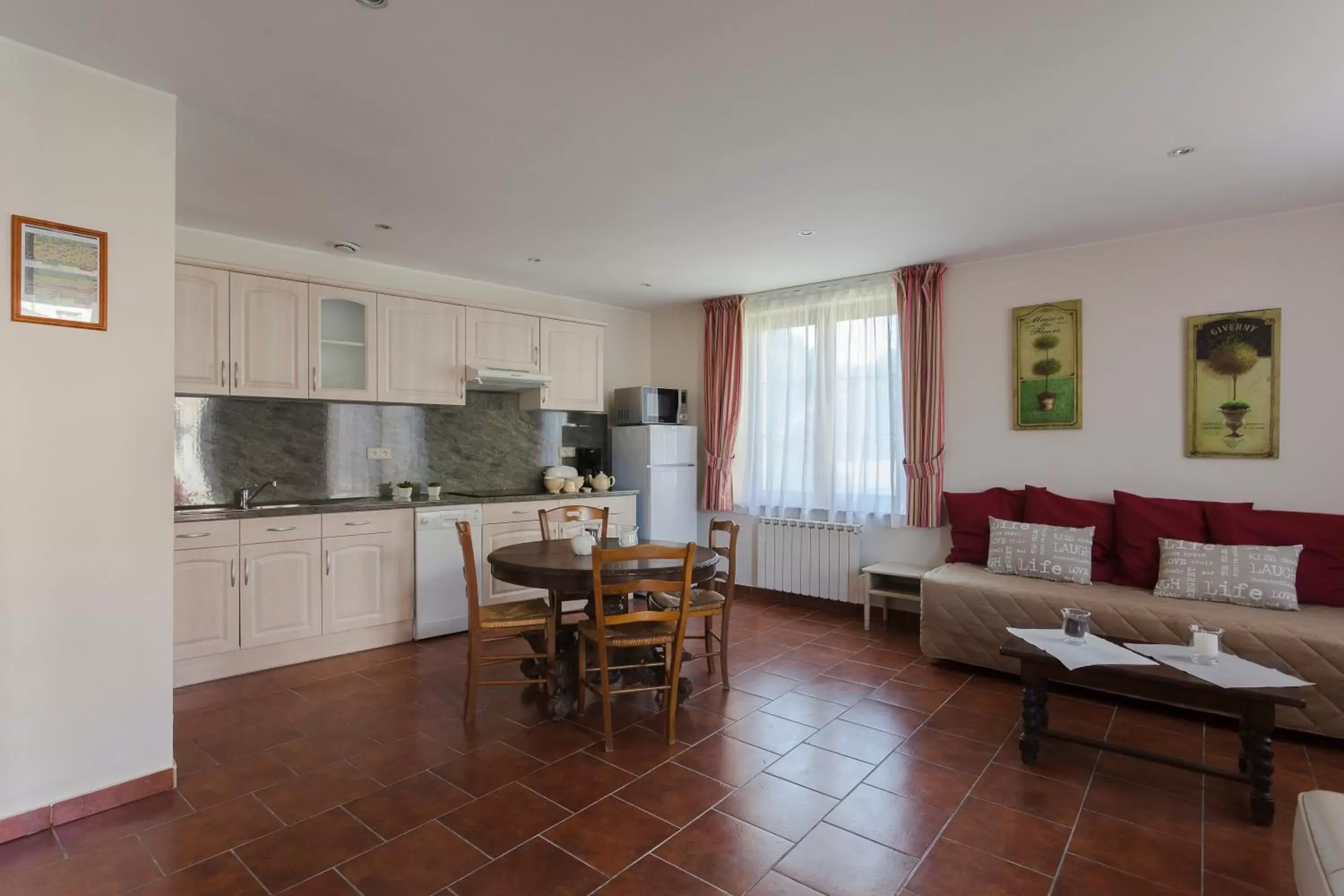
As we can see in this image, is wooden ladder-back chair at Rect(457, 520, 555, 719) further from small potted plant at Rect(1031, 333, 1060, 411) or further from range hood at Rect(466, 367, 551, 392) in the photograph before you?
small potted plant at Rect(1031, 333, 1060, 411)

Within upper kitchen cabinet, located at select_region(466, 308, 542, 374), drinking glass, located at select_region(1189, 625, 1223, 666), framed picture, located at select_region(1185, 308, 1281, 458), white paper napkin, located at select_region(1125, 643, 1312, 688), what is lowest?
white paper napkin, located at select_region(1125, 643, 1312, 688)

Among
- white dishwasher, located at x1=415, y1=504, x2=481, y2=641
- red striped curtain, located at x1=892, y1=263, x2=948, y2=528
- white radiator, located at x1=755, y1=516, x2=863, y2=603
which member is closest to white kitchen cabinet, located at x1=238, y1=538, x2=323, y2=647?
white dishwasher, located at x1=415, y1=504, x2=481, y2=641

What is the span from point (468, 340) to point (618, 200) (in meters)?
1.85

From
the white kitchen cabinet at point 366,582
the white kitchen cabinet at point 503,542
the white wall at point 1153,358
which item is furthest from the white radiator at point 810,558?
the white kitchen cabinet at point 366,582

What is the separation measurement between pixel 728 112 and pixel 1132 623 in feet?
10.0

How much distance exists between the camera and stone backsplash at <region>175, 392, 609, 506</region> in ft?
12.8

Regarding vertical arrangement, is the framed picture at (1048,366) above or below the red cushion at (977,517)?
above

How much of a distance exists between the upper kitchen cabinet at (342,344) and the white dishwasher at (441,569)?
0.91 m

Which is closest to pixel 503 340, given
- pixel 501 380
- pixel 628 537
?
pixel 501 380

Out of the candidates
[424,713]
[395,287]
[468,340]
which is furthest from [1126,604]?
[395,287]

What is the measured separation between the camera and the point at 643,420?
5.52 metres

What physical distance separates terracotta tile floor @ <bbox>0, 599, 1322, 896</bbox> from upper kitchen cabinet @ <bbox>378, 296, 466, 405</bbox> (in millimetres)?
1913

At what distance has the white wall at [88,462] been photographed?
2059mm

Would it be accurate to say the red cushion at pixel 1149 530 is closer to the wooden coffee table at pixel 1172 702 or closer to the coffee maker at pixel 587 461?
the wooden coffee table at pixel 1172 702
